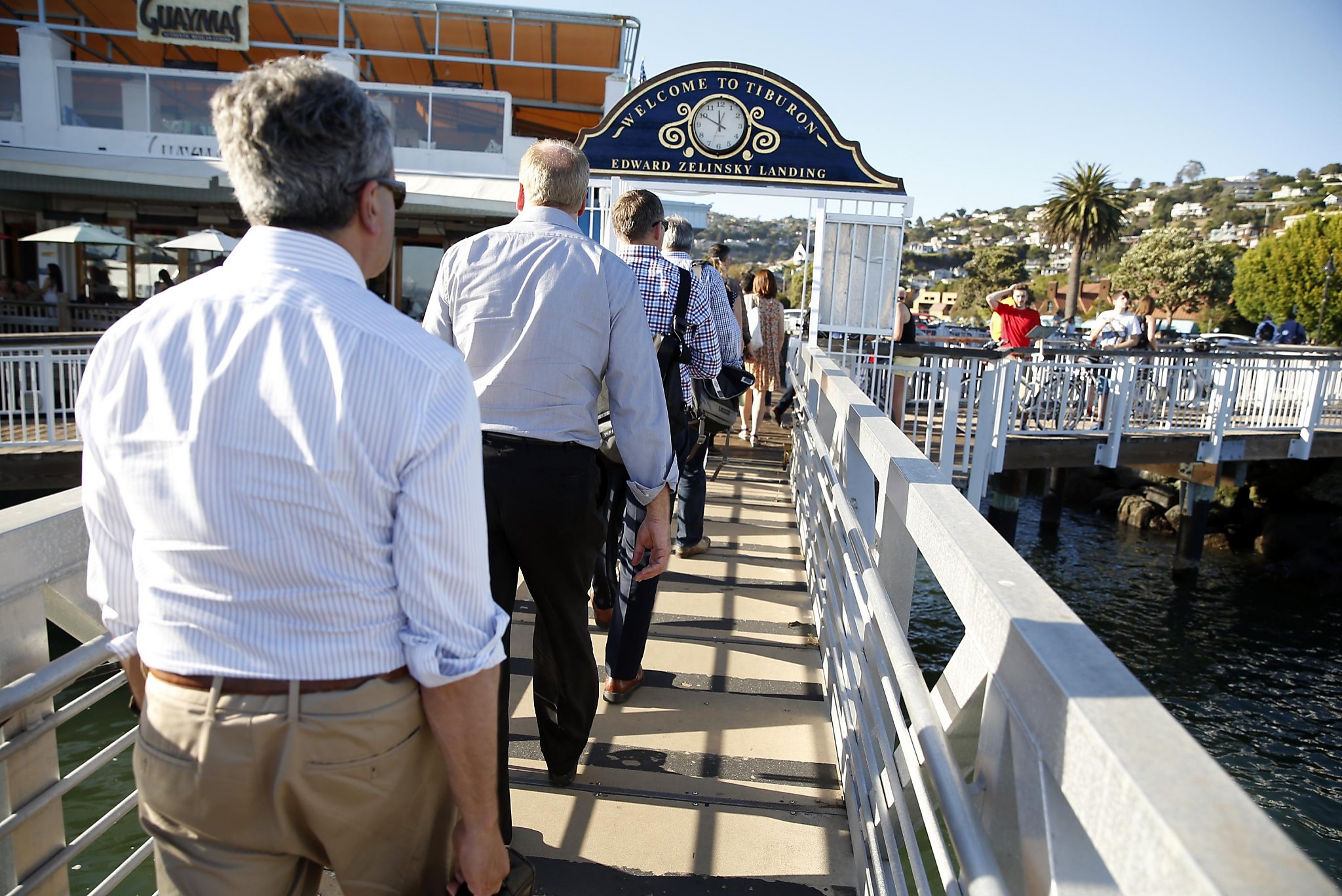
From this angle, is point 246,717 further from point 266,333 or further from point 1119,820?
point 1119,820

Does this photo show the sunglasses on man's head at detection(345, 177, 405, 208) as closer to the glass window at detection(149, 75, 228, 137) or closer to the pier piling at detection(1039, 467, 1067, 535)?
the glass window at detection(149, 75, 228, 137)

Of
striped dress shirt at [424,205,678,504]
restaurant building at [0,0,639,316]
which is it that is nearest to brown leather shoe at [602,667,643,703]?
striped dress shirt at [424,205,678,504]

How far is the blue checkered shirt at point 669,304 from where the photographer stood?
Result: 3693 mm

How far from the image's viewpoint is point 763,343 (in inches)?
390

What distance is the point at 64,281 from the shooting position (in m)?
17.1

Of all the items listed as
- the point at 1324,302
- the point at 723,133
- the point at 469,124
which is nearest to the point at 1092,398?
the point at 723,133

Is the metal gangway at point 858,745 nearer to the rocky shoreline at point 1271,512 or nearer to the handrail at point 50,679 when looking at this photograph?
the handrail at point 50,679

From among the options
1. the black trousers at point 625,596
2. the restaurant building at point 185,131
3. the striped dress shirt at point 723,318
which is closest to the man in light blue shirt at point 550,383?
the black trousers at point 625,596

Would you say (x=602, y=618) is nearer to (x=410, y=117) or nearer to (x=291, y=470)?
(x=291, y=470)

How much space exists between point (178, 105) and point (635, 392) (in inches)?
661

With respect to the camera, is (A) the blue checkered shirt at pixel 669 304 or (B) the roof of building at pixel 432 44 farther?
(B) the roof of building at pixel 432 44

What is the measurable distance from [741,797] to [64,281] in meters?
18.7

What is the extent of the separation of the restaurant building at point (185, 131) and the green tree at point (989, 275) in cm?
7151

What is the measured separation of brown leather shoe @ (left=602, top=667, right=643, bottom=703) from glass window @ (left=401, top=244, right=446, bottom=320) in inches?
565
